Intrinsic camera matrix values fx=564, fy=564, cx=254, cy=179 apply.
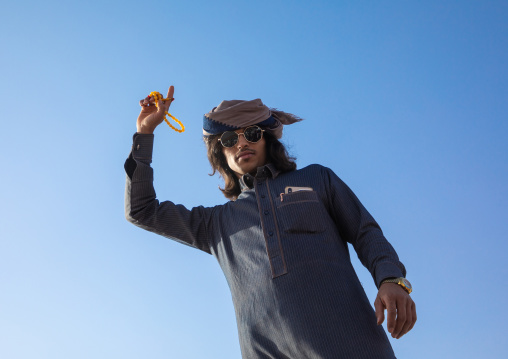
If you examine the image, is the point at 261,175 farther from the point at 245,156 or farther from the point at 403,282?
the point at 403,282

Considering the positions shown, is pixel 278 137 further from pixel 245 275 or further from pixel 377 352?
pixel 377 352

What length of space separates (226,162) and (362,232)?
1.42 meters

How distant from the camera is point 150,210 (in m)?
3.92

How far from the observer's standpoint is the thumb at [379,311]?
294 centimetres

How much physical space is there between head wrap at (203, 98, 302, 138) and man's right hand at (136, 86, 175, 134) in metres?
0.37

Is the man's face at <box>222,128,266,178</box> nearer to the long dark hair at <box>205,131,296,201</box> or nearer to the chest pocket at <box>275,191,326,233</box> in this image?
the long dark hair at <box>205,131,296,201</box>

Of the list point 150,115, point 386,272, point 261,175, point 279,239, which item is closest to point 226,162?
point 261,175

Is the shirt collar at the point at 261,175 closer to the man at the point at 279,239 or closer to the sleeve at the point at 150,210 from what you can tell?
the man at the point at 279,239

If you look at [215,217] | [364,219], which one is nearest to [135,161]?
[215,217]

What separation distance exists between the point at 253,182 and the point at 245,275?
0.76 meters

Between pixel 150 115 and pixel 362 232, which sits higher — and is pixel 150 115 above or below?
above

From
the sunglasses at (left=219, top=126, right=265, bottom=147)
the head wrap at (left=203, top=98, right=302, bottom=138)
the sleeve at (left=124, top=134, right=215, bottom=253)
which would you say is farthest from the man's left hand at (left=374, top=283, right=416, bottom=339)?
the head wrap at (left=203, top=98, right=302, bottom=138)

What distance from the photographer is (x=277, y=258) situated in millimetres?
3346

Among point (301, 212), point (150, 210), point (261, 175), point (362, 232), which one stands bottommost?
point (362, 232)
